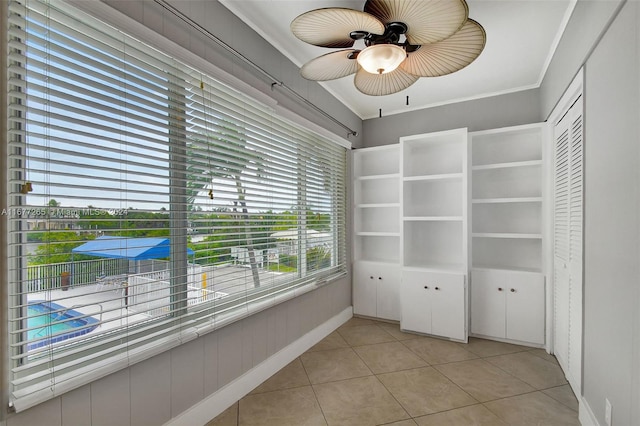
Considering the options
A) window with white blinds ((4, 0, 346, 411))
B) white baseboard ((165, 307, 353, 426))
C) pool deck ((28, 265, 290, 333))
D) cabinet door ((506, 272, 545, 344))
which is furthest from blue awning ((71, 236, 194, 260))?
cabinet door ((506, 272, 545, 344))

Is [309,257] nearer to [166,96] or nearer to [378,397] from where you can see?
[378,397]

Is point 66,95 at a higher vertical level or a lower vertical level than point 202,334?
higher

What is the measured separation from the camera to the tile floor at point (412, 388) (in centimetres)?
195

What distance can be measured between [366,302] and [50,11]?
11.8ft

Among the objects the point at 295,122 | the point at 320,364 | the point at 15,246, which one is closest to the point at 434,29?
the point at 295,122

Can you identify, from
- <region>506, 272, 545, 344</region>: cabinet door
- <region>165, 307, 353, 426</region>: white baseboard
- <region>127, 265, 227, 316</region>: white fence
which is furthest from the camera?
<region>506, 272, 545, 344</region>: cabinet door

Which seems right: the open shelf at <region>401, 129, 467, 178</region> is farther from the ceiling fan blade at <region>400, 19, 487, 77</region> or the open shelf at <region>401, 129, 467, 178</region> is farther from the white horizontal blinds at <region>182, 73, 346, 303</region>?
the ceiling fan blade at <region>400, 19, 487, 77</region>

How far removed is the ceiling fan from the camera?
142 cm

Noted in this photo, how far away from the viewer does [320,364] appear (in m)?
2.65

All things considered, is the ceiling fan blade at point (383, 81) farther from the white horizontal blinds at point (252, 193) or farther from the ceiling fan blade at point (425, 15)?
the white horizontal blinds at point (252, 193)

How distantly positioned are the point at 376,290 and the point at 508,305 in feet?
4.47

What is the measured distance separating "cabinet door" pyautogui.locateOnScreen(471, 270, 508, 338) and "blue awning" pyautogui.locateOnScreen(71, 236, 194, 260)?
297cm

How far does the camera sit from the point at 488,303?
3.18 meters

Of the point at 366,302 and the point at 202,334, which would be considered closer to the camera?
the point at 202,334
